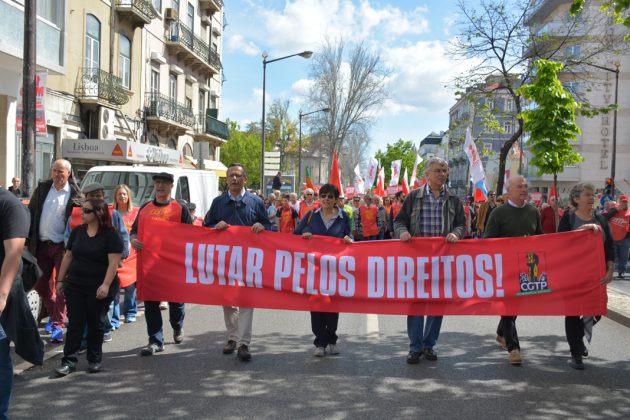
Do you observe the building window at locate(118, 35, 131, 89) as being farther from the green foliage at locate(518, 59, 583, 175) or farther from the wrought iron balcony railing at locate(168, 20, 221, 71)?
the green foliage at locate(518, 59, 583, 175)

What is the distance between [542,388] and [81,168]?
799 inches

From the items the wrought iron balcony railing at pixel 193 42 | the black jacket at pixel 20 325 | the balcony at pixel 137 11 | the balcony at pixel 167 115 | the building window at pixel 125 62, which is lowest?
the black jacket at pixel 20 325

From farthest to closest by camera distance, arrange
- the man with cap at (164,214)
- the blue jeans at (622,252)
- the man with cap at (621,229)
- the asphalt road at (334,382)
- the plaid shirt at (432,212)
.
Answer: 1. the blue jeans at (622,252)
2. the man with cap at (621,229)
3. the man with cap at (164,214)
4. the plaid shirt at (432,212)
5. the asphalt road at (334,382)

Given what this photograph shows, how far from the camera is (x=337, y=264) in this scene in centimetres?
644

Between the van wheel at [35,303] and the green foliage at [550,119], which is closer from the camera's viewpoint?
the van wheel at [35,303]

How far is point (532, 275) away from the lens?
6.22 m

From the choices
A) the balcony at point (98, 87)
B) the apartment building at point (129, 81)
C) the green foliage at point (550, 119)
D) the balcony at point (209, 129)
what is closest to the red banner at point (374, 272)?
the green foliage at point (550, 119)

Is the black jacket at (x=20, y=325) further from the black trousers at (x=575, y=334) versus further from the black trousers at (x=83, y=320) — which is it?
the black trousers at (x=575, y=334)

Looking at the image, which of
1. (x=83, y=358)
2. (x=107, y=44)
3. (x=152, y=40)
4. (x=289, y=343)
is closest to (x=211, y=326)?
(x=289, y=343)

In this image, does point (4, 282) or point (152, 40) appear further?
point (152, 40)

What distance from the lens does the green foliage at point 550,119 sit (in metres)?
11.3

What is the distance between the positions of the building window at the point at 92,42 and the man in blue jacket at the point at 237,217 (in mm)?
18720

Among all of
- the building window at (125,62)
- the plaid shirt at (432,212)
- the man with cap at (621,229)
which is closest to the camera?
the plaid shirt at (432,212)

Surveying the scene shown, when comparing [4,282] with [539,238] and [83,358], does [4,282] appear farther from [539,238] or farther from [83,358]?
[539,238]
